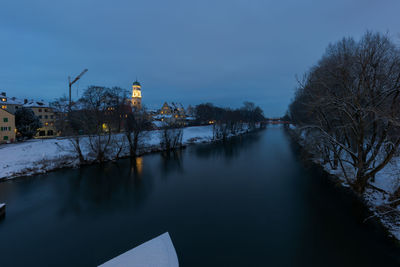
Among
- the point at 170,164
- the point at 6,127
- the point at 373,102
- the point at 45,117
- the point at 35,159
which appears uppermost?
the point at 45,117

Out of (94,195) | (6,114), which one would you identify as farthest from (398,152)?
(6,114)

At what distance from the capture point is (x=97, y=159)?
20859 millimetres

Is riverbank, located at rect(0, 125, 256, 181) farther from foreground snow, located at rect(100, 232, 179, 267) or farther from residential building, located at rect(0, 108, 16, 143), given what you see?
foreground snow, located at rect(100, 232, 179, 267)

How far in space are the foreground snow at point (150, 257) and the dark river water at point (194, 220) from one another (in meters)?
1.01

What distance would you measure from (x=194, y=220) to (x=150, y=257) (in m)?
3.88

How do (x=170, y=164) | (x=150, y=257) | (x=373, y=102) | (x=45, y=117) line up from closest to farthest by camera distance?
(x=150, y=257) < (x=373, y=102) < (x=170, y=164) < (x=45, y=117)

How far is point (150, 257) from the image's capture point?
5844mm

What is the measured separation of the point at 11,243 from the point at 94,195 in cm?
512

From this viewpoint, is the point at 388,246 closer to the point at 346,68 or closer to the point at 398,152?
the point at 398,152

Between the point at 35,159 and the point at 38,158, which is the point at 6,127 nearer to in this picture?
the point at 38,158

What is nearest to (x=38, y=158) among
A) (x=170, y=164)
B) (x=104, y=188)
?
(x=104, y=188)

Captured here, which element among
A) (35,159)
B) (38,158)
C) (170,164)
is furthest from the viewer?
(170,164)

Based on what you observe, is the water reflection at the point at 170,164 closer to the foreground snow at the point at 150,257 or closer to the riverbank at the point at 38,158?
the riverbank at the point at 38,158

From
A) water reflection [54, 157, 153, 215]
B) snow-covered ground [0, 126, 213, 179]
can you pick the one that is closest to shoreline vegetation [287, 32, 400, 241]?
water reflection [54, 157, 153, 215]
